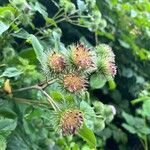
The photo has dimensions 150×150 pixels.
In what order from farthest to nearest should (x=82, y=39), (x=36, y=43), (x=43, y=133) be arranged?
(x=82, y=39)
(x=43, y=133)
(x=36, y=43)

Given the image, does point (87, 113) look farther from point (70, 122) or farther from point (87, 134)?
point (70, 122)

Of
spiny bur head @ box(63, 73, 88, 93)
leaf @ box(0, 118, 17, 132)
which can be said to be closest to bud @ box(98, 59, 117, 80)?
spiny bur head @ box(63, 73, 88, 93)

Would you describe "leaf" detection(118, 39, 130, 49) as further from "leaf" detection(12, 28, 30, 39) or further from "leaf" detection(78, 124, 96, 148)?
"leaf" detection(78, 124, 96, 148)

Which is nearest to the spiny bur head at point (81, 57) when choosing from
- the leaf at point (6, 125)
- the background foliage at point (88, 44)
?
the background foliage at point (88, 44)

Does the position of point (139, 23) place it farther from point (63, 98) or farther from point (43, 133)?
point (63, 98)

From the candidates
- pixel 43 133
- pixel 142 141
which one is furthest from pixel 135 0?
pixel 43 133

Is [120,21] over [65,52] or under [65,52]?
under

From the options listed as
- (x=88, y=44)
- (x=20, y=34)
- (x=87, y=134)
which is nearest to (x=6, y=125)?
(x=87, y=134)
